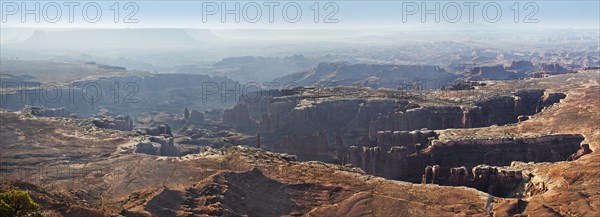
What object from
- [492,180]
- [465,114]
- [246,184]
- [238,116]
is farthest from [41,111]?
[492,180]

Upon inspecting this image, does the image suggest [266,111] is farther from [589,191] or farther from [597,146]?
[589,191]

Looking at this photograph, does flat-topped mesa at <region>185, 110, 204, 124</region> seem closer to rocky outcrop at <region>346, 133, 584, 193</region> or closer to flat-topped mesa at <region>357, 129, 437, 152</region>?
flat-topped mesa at <region>357, 129, 437, 152</region>

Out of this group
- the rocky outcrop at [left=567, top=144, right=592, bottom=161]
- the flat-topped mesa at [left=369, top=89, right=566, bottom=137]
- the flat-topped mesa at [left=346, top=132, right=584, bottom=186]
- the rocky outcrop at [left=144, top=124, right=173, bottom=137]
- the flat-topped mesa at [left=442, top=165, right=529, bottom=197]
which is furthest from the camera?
the flat-topped mesa at [left=369, top=89, right=566, bottom=137]

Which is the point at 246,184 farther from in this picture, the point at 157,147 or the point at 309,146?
the point at 309,146

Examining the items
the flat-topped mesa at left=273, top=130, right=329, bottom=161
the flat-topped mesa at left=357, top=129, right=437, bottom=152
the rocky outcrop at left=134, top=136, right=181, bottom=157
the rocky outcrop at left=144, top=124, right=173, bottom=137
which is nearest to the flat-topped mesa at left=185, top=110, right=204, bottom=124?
the rocky outcrop at left=144, top=124, right=173, bottom=137

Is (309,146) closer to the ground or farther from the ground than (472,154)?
closer to the ground

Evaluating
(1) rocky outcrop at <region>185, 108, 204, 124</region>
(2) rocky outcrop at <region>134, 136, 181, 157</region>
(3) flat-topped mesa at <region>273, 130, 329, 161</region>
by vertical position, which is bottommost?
(3) flat-topped mesa at <region>273, 130, 329, 161</region>

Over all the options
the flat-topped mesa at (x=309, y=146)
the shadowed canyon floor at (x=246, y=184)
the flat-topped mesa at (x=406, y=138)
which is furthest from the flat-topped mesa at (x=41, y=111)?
the flat-topped mesa at (x=406, y=138)

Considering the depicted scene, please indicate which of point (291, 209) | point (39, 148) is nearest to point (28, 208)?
point (291, 209)

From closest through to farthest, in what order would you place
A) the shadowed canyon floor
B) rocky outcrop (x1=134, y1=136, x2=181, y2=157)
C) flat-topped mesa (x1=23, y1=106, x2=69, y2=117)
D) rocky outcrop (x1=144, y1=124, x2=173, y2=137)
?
1. the shadowed canyon floor
2. rocky outcrop (x1=134, y1=136, x2=181, y2=157)
3. rocky outcrop (x1=144, y1=124, x2=173, y2=137)
4. flat-topped mesa (x1=23, y1=106, x2=69, y2=117)
